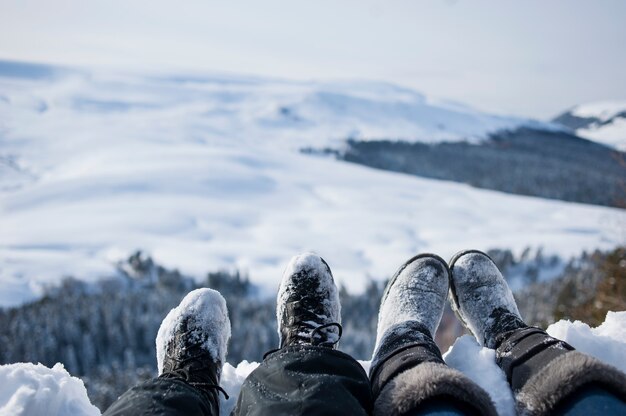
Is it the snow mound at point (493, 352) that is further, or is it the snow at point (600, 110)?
the snow at point (600, 110)

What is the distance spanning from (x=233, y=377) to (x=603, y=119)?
634 ft

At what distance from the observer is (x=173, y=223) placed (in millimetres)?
47344

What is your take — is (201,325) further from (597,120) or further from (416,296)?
(597,120)

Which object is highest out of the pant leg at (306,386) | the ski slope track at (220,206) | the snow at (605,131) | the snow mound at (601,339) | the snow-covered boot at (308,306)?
the snow at (605,131)

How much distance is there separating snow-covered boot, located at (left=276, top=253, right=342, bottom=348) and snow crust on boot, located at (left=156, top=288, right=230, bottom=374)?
10.0 inches

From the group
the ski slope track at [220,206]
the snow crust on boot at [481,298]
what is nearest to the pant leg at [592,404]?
the snow crust on boot at [481,298]

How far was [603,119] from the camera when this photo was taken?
163000 mm

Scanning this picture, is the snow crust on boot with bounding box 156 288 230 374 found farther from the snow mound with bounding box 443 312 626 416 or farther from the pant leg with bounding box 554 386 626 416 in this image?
the pant leg with bounding box 554 386 626 416

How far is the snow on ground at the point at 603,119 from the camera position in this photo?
147 m

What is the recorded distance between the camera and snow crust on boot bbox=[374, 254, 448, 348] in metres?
2.00

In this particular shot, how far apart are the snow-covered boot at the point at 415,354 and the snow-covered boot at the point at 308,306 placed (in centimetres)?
22

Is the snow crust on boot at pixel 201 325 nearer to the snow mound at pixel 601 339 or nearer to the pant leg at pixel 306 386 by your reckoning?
the pant leg at pixel 306 386

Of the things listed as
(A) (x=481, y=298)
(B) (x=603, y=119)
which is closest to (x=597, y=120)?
(B) (x=603, y=119)

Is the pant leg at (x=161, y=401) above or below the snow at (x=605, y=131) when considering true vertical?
below
